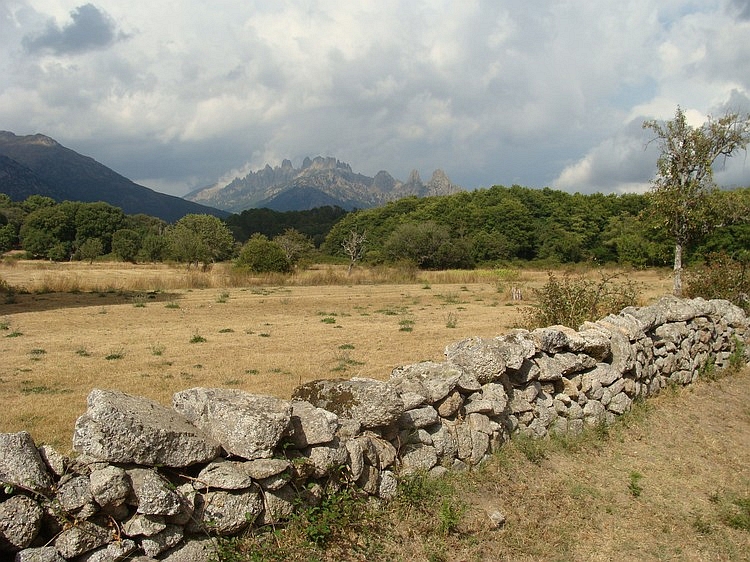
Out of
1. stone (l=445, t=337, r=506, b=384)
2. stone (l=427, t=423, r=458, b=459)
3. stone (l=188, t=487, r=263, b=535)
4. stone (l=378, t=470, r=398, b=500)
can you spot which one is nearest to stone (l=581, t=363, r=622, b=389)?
stone (l=445, t=337, r=506, b=384)

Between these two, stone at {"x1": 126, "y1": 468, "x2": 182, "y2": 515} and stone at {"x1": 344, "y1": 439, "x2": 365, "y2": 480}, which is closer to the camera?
stone at {"x1": 126, "y1": 468, "x2": 182, "y2": 515}

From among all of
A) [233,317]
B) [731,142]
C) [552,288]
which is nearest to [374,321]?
[233,317]

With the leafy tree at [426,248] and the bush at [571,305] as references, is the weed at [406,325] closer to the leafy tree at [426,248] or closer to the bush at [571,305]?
the bush at [571,305]

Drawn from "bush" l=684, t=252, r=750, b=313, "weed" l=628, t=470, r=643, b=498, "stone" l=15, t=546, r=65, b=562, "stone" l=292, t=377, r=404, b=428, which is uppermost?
"bush" l=684, t=252, r=750, b=313

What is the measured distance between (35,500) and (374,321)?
15257mm

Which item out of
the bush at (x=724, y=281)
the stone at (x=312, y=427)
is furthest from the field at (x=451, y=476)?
the bush at (x=724, y=281)

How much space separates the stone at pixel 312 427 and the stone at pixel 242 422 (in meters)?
0.25

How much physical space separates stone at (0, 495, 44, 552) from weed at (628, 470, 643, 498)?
570cm

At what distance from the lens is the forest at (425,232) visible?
2516 inches

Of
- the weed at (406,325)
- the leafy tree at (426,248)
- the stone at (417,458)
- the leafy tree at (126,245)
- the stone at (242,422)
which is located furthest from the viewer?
the leafy tree at (126,245)

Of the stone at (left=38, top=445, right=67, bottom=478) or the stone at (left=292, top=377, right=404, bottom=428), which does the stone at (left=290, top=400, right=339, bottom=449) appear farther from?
the stone at (left=38, top=445, right=67, bottom=478)

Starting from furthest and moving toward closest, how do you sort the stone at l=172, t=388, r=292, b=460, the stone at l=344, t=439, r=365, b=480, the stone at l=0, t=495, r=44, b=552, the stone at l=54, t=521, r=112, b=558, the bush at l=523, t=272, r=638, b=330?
the bush at l=523, t=272, r=638, b=330
the stone at l=344, t=439, r=365, b=480
the stone at l=172, t=388, r=292, b=460
the stone at l=54, t=521, r=112, b=558
the stone at l=0, t=495, r=44, b=552

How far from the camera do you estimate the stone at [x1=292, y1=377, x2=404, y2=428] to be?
4.95 m

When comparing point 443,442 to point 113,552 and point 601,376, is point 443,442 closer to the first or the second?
point 113,552
